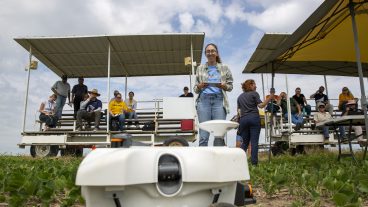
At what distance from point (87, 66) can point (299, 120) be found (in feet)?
26.8

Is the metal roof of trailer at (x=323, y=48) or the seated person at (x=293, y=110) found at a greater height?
the metal roof of trailer at (x=323, y=48)

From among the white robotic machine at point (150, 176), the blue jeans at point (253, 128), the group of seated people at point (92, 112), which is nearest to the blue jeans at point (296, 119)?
the group of seated people at point (92, 112)

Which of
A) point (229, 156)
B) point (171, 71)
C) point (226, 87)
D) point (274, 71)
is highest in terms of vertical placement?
point (171, 71)

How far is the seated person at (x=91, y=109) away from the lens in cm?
1139

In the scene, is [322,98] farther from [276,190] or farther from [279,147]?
[276,190]

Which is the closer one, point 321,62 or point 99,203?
point 99,203

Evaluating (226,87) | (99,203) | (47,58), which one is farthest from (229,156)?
(47,58)

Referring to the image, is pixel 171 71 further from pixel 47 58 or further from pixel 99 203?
pixel 99 203

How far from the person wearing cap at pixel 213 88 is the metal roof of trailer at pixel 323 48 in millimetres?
2057

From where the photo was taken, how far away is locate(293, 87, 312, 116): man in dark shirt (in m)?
12.0

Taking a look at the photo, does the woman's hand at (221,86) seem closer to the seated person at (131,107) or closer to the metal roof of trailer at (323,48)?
the metal roof of trailer at (323,48)

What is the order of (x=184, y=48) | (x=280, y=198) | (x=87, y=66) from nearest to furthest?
1. (x=280, y=198)
2. (x=184, y=48)
3. (x=87, y=66)

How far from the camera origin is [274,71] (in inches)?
303

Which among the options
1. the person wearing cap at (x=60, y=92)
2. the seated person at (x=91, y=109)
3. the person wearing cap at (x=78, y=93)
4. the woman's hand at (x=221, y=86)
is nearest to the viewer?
the woman's hand at (x=221, y=86)
